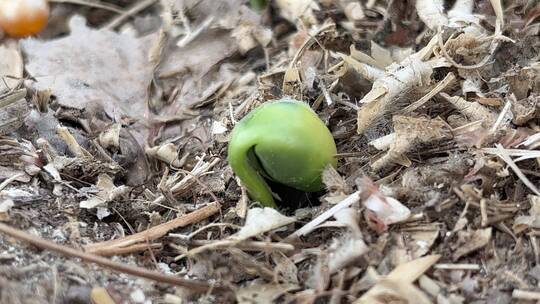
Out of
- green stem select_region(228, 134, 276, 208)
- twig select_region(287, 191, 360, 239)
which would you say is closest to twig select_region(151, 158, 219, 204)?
green stem select_region(228, 134, 276, 208)

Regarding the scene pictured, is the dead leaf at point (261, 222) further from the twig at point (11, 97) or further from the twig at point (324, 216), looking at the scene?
the twig at point (11, 97)

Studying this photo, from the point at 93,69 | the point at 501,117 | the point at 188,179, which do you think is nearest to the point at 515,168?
the point at 501,117

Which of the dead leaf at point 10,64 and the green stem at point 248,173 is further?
the dead leaf at point 10,64

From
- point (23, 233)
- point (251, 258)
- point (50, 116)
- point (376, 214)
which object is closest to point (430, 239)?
point (376, 214)

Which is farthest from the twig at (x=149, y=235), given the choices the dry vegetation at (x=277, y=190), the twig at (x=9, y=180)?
the twig at (x=9, y=180)

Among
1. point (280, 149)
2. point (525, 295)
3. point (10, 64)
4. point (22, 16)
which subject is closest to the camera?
point (525, 295)

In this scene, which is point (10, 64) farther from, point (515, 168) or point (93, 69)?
point (515, 168)
